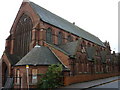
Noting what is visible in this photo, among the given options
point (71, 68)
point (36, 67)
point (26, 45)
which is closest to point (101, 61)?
point (71, 68)

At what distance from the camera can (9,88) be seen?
24531mm

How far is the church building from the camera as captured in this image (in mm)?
22281

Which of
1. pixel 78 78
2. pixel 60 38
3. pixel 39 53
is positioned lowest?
pixel 78 78

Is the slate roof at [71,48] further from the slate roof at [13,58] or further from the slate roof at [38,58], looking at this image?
the slate roof at [13,58]

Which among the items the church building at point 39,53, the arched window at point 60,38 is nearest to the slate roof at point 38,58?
the church building at point 39,53

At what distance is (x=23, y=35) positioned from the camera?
33250 millimetres

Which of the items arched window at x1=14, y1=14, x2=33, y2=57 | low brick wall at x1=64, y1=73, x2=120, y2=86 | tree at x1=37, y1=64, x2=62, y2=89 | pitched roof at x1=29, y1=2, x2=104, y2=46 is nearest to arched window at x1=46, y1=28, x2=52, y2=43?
pitched roof at x1=29, y1=2, x2=104, y2=46

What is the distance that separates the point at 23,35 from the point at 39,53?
11089 millimetres

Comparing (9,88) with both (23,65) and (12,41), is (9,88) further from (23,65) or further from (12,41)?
(12,41)

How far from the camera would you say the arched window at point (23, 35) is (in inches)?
1263

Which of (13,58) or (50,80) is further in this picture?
(13,58)

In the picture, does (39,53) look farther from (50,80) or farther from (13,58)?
(13,58)

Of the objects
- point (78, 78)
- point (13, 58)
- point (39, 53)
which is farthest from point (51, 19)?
point (78, 78)

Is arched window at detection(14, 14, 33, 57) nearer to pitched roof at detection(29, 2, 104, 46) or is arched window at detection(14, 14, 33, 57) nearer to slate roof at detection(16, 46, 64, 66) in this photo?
pitched roof at detection(29, 2, 104, 46)
